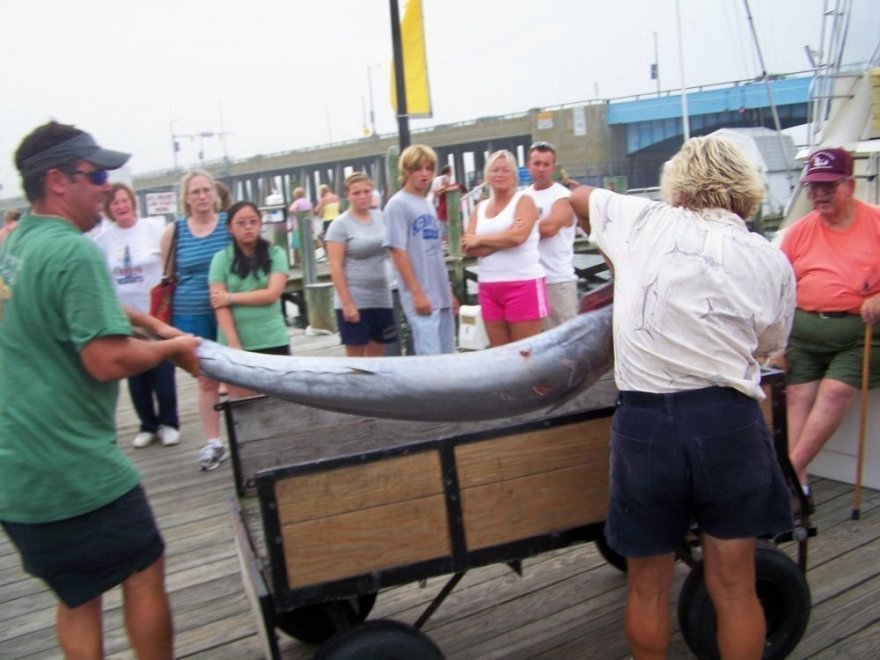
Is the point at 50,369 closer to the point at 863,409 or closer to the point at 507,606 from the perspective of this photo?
the point at 507,606

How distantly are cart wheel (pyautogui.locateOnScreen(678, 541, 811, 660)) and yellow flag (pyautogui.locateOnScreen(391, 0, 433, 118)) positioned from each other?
7.33 meters

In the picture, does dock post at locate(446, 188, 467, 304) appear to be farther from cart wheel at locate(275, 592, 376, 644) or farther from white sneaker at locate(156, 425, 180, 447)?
cart wheel at locate(275, 592, 376, 644)

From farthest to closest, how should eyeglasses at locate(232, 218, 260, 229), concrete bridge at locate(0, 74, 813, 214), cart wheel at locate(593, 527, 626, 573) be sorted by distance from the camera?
concrete bridge at locate(0, 74, 813, 214) < eyeglasses at locate(232, 218, 260, 229) < cart wheel at locate(593, 527, 626, 573)

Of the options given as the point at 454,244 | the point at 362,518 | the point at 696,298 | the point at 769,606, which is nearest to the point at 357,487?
the point at 362,518

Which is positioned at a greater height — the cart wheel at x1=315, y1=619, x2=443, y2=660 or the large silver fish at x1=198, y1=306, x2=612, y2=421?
the large silver fish at x1=198, y1=306, x2=612, y2=421

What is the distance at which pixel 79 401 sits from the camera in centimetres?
217

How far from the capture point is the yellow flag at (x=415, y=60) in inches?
360

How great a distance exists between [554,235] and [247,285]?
195 centimetres

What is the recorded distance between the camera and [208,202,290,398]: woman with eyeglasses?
15.3 feet

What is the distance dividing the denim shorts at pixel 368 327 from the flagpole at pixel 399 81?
13.3 feet

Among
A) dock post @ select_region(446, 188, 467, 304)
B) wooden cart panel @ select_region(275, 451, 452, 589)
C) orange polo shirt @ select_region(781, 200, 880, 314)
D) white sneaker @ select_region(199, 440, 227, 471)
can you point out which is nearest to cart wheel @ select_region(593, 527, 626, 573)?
wooden cart panel @ select_region(275, 451, 452, 589)

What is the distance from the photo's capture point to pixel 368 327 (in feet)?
17.1

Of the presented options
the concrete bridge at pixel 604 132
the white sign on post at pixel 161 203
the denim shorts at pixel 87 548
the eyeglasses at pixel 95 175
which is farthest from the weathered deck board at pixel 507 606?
the concrete bridge at pixel 604 132

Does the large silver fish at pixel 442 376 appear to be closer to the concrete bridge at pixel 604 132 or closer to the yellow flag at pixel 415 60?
the yellow flag at pixel 415 60
